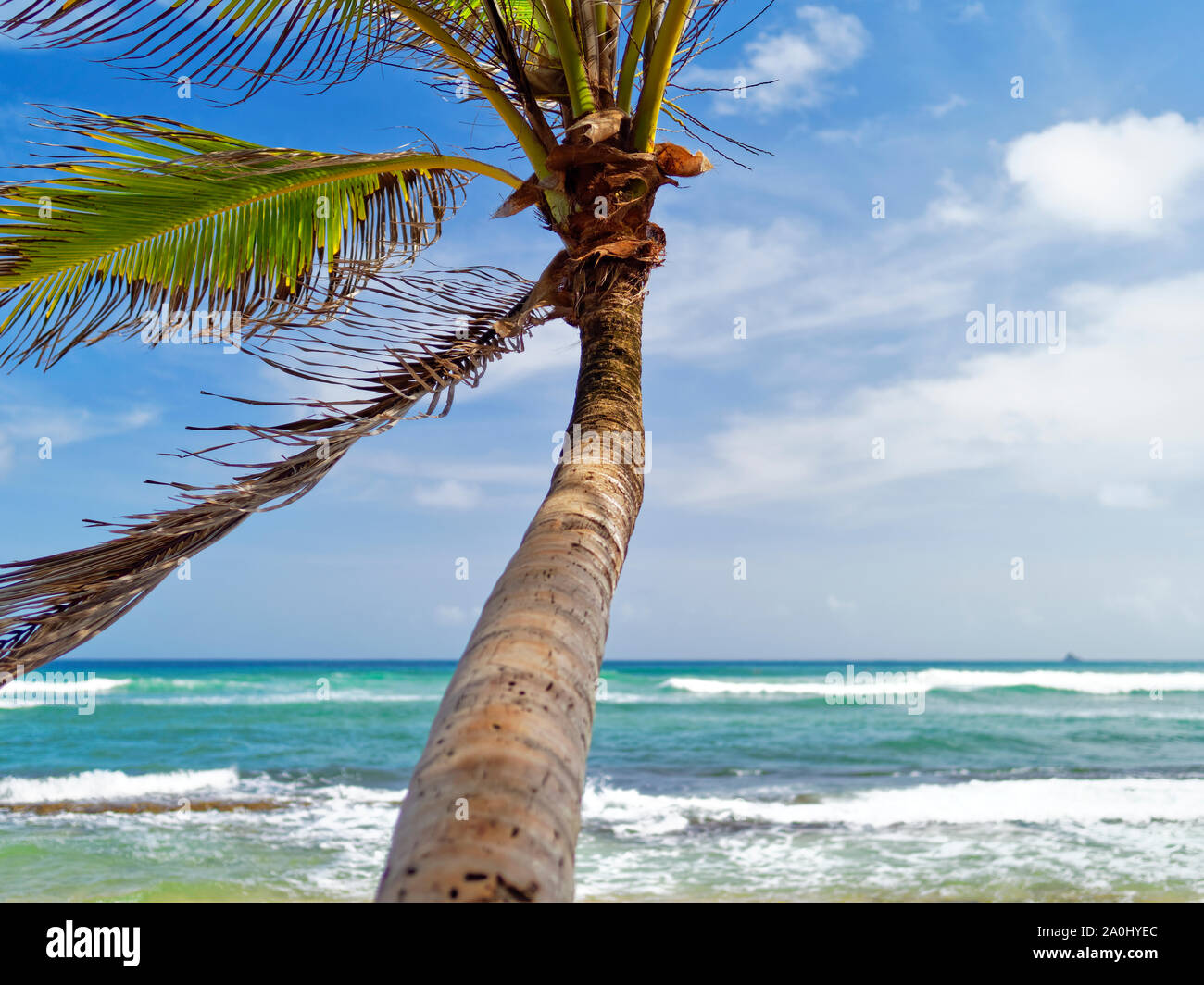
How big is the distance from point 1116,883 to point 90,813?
40.1 ft

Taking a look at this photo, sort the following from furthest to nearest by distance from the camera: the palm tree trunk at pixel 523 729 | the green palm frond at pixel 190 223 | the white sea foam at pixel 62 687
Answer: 1. the white sea foam at pixel 62 687
2. the green palm frond at pixel 190 223
3. the palm tree trunk at pixel 523 729

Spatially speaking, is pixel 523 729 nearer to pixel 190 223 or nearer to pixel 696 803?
pixel 190 223

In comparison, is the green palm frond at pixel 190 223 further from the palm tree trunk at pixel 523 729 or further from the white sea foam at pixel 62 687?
the white sea foam at pixel 62 687

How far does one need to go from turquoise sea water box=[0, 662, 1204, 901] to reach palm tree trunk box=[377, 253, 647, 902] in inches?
241

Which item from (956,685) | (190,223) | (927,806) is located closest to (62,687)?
(927,806)

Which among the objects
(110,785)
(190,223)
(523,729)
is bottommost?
(110,785)

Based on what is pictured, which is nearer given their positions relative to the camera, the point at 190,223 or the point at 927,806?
the point at 190,223

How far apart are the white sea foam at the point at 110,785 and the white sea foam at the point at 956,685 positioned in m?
22.2

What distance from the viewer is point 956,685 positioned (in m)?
37.0

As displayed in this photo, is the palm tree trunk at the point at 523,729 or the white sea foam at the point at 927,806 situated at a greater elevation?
the palm tree trunk at the point at 523,729

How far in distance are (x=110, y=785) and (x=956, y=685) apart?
33581mm

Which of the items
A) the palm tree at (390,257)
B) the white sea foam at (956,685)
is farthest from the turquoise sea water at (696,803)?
the white sea foam at (956,685)

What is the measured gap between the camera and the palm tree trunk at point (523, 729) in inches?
52.2

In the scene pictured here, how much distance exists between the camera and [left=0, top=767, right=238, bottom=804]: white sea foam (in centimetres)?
1279
